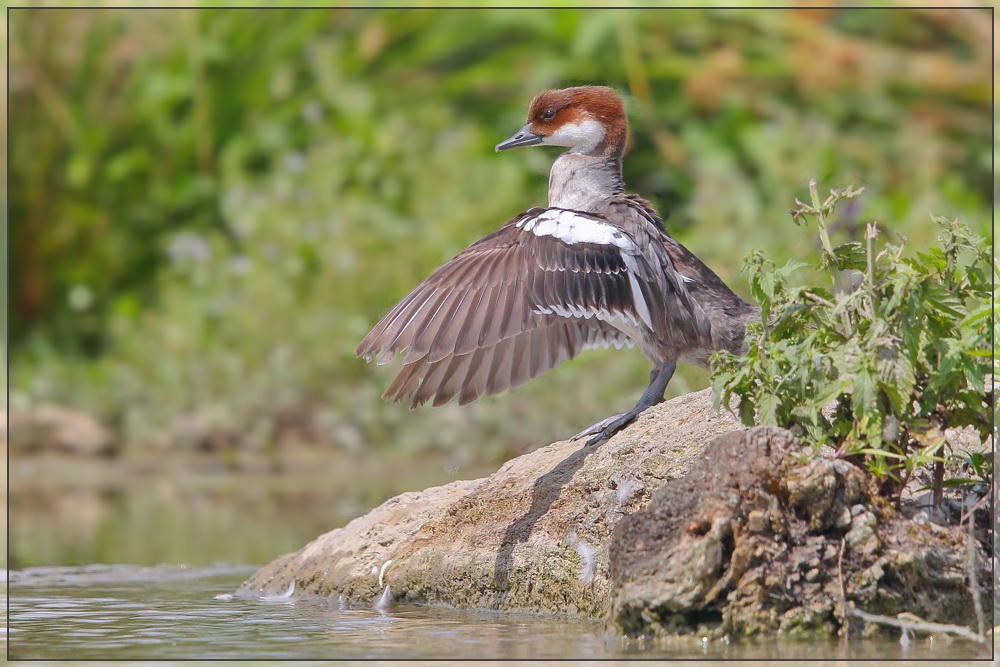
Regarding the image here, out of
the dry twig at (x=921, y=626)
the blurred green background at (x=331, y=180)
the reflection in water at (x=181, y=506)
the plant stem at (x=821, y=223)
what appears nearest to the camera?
the dry twig at (x=921, y=626)

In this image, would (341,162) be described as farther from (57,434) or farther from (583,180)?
(583,180)

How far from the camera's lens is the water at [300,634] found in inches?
131

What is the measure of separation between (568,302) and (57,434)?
5.52 m

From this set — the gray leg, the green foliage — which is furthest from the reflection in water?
the gray leg

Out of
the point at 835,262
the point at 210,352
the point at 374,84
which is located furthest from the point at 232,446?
the point at 835,262

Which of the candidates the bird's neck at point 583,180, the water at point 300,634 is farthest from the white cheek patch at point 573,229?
the water at point 300,634

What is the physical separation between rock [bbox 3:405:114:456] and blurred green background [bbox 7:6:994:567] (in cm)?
2

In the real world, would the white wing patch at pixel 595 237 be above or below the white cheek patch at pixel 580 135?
below

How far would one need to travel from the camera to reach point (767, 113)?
967cm

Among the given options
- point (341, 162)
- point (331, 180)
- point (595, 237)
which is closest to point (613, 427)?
point (595, 237)

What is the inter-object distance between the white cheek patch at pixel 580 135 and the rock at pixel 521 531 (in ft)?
4.06

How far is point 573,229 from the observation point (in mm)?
4473

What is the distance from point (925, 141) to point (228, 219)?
188 inches

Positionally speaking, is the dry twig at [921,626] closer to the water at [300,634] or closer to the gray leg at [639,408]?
the water at [300,634]
